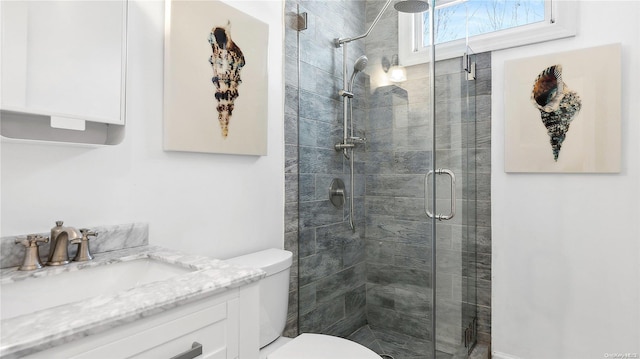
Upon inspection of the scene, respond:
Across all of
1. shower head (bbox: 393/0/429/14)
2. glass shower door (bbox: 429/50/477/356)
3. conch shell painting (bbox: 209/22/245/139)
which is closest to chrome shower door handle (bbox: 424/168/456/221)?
glass shower door (bbox: 429/50/477/356)

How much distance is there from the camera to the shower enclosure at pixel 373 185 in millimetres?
1785

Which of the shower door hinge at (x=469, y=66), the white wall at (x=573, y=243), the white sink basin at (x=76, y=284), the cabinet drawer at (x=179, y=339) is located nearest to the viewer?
the cabinet drawer at (x=179, y=339)

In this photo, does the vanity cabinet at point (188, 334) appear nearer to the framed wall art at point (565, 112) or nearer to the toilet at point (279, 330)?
the toilet at point (279, 330)

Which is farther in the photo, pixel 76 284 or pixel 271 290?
pixel 271 290

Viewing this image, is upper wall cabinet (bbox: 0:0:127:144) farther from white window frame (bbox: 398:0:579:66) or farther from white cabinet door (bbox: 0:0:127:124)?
white window frame (bbox: 398:0:579:66)

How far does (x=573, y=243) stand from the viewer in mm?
2025

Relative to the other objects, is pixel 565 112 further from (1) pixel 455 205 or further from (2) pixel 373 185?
(2) pixel 373 185

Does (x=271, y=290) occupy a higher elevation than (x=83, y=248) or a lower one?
lower

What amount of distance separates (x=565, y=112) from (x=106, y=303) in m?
2.35

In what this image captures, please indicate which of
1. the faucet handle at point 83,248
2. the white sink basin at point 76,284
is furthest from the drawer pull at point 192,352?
the faucet handle at point 83,248

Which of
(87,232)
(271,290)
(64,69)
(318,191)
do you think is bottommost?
(271,290)

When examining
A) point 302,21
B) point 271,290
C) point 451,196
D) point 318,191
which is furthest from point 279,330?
point 302,21

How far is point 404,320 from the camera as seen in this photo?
6.10ft

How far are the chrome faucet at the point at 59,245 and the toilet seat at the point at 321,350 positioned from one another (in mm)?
827
